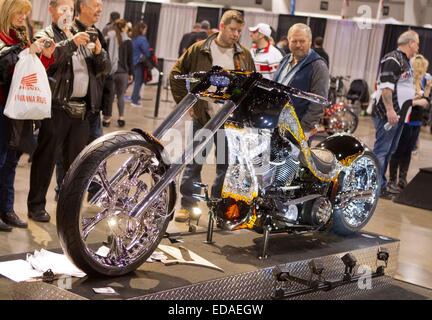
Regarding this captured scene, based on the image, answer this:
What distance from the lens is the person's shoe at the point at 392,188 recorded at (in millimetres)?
8188

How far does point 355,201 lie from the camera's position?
5152 millimetres

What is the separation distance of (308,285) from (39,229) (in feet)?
6.64

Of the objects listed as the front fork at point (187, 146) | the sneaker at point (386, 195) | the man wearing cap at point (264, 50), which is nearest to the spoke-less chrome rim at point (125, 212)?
the front fork at point (187, 146)

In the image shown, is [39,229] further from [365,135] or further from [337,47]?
[337,47]

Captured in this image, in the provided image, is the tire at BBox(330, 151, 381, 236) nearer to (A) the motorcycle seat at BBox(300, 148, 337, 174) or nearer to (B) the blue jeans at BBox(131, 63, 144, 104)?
(A) the motorcycle seat at BBox(300, 148, 337, 174)

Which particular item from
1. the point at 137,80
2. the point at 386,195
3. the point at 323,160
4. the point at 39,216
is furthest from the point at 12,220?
the point at 137,80

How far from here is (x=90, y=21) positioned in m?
5.35

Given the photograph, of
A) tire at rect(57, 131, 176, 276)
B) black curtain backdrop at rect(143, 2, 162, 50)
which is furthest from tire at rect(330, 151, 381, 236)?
black curtain backdrop at rect(143, 2, 162, 50)

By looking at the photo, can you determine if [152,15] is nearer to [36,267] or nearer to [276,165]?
[276,165]

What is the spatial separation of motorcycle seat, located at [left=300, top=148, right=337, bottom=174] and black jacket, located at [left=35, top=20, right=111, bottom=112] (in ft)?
5.41

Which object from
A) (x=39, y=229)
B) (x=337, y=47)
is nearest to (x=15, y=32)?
(x=39, y=229)

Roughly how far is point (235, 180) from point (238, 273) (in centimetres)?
66

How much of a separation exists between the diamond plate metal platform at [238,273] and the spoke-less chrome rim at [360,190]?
0.49 ft

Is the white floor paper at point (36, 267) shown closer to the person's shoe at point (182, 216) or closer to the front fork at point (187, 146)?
the front fork at point (187, 146)
